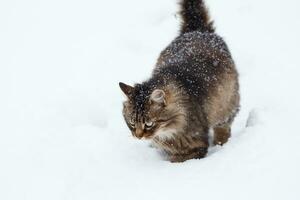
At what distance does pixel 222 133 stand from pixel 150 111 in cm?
126

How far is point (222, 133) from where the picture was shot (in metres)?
4.97

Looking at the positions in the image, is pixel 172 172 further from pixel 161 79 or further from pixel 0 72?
pixel 0 72

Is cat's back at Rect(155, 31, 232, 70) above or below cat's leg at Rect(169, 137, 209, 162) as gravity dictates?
above

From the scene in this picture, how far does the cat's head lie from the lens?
4023mm

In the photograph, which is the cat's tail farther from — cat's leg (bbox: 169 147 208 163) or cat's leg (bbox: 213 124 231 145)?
cat's leg (bbox: 169 147 208 163)

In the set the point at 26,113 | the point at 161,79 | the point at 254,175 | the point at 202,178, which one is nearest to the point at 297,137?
the point at 254,175

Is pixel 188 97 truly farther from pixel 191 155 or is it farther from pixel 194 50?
pixel 194 50

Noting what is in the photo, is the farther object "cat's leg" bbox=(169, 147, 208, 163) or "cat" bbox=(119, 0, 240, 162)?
"cat's leg" bbox=(169, 147, 208, 163)

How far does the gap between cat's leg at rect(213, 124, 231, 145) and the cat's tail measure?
3.96ft

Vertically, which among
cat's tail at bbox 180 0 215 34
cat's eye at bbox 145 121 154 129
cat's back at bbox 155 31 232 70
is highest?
cat's tail at bbox 180 0 215 34

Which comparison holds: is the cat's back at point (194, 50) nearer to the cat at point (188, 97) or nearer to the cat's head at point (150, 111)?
the cat at point (188, 97)

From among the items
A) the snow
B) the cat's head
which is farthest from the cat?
the snow

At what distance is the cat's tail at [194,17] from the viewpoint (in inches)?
208

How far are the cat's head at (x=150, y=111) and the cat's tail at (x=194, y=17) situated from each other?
1.54 m
